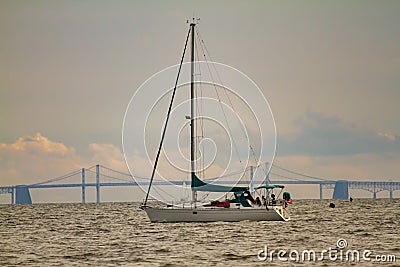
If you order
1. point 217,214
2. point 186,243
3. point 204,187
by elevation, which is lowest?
point 186,243

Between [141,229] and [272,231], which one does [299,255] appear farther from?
[141,229]

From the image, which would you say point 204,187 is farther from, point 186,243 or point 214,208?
point 186,243

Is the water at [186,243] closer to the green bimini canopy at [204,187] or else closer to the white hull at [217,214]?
the white hull at [217,214]

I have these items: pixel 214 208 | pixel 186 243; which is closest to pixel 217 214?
pixel 214 208

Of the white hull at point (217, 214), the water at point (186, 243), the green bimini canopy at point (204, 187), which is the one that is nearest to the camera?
the water at point (186, 243)

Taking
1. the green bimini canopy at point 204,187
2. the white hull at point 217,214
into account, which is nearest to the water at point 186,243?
the white hull at point 217,214

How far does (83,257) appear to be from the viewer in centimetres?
4850

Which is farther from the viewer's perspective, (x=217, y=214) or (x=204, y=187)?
(x=204, y=187)

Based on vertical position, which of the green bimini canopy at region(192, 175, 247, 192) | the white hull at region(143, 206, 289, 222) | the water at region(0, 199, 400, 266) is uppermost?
the green bimini canopy at region(192, 175, 247, 192)

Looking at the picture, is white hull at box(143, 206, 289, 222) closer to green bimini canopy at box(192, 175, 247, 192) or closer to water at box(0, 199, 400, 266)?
water at box(0, 199, 400, 266)

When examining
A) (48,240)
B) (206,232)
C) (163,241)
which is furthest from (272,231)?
(48,240)

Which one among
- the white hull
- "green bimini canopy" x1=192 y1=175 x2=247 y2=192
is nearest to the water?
the white hull

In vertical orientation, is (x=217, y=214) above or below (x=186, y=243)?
above

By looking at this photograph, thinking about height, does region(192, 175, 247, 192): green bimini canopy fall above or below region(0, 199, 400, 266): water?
above
